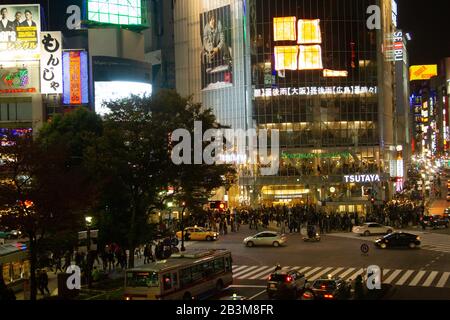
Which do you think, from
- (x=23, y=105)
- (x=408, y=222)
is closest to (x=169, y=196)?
(x=408, y=222)

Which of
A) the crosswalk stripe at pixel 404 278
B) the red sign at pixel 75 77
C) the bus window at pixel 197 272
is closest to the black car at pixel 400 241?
the crosswalk stripe at pixel 404 278

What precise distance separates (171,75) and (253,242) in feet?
259

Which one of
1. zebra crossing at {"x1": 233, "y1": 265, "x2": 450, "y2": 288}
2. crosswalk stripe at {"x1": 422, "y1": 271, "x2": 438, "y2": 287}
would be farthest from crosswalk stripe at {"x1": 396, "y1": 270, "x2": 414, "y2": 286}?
crosswalk stripe at {"x1": 422, "y1": 271, "x2": 438, "y2": 287}

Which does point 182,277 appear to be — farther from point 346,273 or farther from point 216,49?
point 216,49

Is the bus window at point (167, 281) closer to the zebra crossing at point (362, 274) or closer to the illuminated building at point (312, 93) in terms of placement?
the zebra crossing at point (362, 274)

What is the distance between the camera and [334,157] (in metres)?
72.8

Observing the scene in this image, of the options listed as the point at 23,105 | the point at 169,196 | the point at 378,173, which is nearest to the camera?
the point at 169,196

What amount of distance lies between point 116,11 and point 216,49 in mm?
14685

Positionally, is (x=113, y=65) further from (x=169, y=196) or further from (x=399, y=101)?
(x=399, y=101)

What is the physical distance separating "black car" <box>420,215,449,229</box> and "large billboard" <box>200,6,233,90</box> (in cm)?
3781

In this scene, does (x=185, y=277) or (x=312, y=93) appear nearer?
(x=185, y=277)

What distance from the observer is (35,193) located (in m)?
20.6

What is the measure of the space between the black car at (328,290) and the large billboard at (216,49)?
195 ft

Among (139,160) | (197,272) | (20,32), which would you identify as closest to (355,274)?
(197,272)
